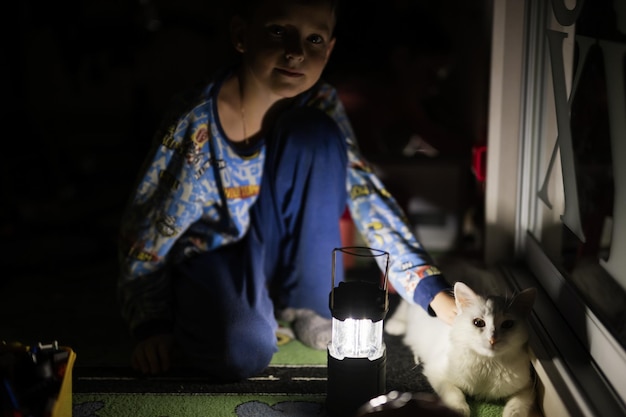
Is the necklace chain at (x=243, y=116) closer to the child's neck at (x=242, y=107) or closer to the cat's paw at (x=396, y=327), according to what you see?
the child's neck at (x=242, y=107)

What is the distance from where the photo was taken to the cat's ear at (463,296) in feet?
3.70

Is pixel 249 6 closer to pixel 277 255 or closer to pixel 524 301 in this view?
pixel 277 255

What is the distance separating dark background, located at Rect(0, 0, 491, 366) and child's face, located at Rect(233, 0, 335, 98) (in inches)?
23.0

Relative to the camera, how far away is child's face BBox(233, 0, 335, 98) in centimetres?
130

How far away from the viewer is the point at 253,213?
1483 mm

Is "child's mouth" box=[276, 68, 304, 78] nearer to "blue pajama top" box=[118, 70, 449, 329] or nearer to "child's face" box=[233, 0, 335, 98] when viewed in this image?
"child's face" box=[233, 0, 335, 98]

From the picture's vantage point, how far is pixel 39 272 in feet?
6.17

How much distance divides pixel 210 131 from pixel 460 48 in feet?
5.21

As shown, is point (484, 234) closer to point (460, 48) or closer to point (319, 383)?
point (319, 383)

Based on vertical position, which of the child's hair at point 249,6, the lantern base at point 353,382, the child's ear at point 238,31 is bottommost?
the lantern base at point 353,382

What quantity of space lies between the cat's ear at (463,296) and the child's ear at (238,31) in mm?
592

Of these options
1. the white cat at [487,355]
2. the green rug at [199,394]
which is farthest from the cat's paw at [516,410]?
the green rug at [199,394]

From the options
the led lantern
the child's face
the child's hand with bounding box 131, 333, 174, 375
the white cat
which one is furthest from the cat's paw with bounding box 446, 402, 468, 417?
the child's face

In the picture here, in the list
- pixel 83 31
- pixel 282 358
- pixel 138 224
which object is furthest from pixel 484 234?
pixel 83 31
